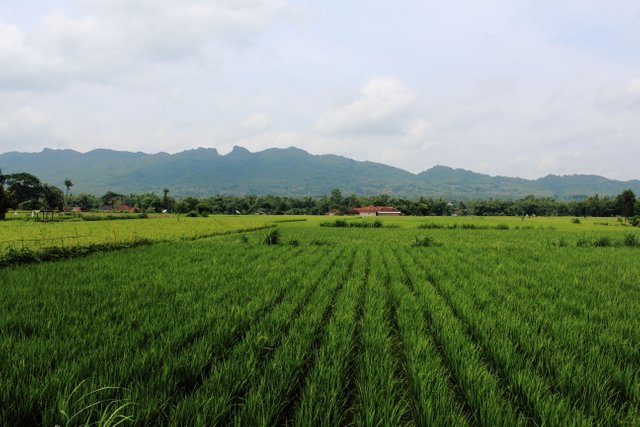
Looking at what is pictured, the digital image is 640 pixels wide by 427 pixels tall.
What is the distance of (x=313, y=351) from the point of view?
407 cm

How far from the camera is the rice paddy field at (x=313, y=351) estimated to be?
2.68 m

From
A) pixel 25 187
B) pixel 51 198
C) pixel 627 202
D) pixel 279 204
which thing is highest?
pixel 25 187

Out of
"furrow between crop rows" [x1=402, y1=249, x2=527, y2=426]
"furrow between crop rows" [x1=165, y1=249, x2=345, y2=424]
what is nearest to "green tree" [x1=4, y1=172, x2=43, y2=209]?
"furrow between crop rows" [x1=165, y1=249, x2=345, y2=424]

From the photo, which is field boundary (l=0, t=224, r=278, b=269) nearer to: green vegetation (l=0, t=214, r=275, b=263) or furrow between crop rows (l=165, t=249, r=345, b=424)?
green vegetation (l=0, t=214, r=275, b=263)

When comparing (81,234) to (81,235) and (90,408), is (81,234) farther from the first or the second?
(90,408)

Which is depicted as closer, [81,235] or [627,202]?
[81,235]

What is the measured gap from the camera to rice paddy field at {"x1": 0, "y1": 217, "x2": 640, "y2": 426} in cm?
268

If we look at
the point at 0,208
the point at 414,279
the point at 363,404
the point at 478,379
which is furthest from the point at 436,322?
the point at 0,208

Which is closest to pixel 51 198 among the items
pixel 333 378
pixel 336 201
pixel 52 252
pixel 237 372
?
pixel 336 201

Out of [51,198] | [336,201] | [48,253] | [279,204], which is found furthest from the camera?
[336,201]

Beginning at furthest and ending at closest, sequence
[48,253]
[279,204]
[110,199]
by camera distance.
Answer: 1. [110,199]
2. [279,204]
3. [48,253]

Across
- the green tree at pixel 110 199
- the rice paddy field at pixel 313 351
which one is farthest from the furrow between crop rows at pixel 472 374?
the green tree at pixel 110 199

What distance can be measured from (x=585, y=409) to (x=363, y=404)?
1.98 metres

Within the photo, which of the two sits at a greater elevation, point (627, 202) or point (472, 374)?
point (627, 202)
